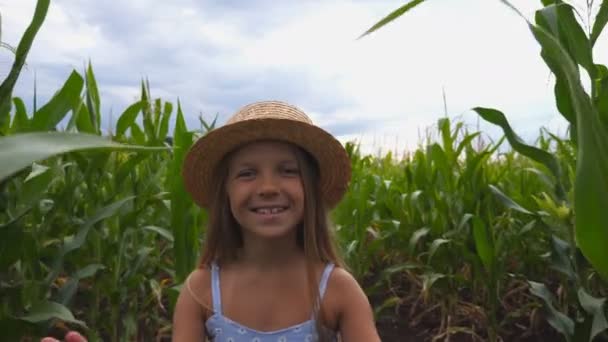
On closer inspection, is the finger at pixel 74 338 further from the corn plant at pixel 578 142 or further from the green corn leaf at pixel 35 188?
the corn plant at pixel 578 142

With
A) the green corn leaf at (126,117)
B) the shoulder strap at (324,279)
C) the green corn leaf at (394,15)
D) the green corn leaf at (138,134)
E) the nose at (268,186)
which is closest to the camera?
the green corn leaf at (394,15)

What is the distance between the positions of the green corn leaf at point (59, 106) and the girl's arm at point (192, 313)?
0.59 m

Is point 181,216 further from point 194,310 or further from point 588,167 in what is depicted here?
point 588,167

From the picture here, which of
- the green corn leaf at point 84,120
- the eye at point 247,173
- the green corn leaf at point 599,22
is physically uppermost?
the green corn leaf at point 599,22

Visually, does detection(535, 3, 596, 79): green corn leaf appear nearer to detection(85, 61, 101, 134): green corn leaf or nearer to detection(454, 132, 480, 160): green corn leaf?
detection(454, 132, 480, 160): green corn leaf

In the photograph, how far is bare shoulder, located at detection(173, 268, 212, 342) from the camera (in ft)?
5.53

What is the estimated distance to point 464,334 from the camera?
10.1 feet

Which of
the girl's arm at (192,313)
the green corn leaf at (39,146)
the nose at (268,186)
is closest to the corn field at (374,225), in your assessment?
the green corn leaf at (39,146)

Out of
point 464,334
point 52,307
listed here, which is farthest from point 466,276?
point 52,307

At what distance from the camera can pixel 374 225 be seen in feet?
12.2

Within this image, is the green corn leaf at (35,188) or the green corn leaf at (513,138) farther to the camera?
the green corn leaf at (513,138)

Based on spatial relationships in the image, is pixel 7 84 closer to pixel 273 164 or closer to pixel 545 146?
pixel 273 164

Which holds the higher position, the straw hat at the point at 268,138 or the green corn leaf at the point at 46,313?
the straw hat at the point at 268,138

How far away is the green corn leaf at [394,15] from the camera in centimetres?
121
